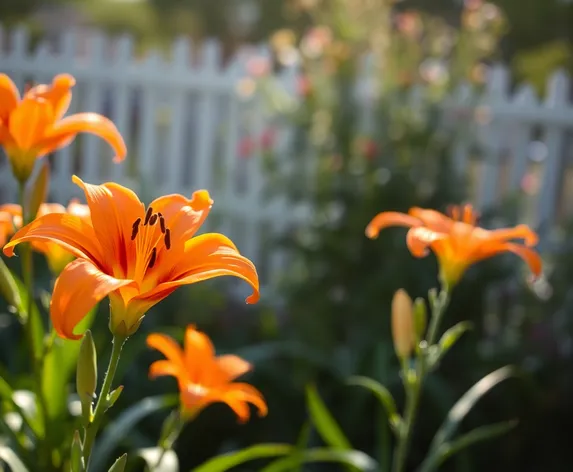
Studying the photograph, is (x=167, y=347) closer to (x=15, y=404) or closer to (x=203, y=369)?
(x=203, y=369)

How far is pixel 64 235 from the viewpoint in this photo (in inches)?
32.1

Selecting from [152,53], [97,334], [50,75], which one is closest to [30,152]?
[97,334]

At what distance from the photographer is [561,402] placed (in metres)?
3.00

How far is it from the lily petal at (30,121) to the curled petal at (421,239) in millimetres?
597

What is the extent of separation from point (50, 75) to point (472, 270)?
10.8 feet

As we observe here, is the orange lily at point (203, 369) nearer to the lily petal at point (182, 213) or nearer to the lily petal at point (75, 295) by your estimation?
the lily petal at point (182, 213)

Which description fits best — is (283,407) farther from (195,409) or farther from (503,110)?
(503,110)

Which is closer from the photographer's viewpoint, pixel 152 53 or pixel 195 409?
pixel 195 409

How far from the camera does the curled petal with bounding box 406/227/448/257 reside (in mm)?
1132

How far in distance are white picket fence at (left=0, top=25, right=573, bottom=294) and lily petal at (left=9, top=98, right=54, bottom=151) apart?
2467 mm

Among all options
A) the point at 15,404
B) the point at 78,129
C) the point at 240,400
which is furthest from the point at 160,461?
the point at 78,129

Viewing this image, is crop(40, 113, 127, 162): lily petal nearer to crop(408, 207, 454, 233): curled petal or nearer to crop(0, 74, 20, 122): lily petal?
crop(0, 74, 20, 122): lily petal

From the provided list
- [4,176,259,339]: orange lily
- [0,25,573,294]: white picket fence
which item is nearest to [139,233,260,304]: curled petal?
[4,176,259,339]: orange lily

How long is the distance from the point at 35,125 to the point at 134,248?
39cm
